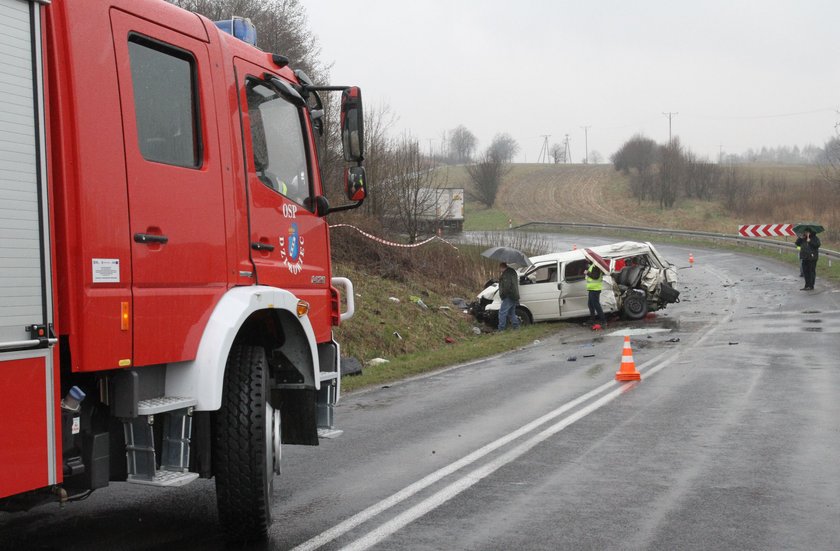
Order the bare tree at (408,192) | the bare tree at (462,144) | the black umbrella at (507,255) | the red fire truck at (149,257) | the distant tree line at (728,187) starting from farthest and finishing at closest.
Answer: the bare tree at (462,144)
the distant tree line at (728,187)
the bare tree at (408,192)
the black umbrella at (507,255)
the red fire truck at (149,257)

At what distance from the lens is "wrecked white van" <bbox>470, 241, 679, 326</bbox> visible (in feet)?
76.0

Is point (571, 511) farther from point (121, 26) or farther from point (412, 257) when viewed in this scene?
point (412, 257)

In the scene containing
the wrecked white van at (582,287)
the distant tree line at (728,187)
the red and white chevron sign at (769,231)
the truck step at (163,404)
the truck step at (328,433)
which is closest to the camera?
the truck step at (163,404)

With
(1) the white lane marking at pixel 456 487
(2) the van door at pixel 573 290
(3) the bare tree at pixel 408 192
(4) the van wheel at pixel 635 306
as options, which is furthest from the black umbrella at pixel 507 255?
(1) the white lane marking at pixel 456 487

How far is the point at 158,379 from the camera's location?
491 cm

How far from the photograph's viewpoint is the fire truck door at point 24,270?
12.9 ft

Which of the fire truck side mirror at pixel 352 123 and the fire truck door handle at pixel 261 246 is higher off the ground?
the fire truck side mirror at pixel 352 123

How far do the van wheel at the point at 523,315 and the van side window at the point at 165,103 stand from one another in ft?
61.2

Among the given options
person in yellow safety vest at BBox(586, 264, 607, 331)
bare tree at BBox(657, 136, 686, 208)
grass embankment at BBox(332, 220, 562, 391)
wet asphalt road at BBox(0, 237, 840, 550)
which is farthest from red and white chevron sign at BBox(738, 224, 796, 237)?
wet asphalt road at BBox(0, 237, 840, 550)

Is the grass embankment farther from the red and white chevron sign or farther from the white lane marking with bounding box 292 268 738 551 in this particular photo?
the red and white chevron sign

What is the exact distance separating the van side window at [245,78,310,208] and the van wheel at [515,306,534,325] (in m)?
17.2

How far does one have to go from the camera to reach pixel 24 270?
4.00 metres

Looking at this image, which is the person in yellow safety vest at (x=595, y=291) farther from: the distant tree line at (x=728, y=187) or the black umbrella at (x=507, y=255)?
the distant tree line at (x=728, y=187)

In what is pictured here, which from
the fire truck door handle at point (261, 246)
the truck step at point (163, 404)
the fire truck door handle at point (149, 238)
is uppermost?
the fire truck door handle at point (149, 238)
